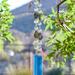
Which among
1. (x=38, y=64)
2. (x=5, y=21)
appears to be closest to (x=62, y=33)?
(x=38, y=64)

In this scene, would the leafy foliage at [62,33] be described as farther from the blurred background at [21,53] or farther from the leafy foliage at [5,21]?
the blurred background at [21,53]

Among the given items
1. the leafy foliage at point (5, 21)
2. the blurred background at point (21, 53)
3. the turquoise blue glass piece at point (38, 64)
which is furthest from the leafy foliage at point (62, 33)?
the blurred background at point (21, 53)

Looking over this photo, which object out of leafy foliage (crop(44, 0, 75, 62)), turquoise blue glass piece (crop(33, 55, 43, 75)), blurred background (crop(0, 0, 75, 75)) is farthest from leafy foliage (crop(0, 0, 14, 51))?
blurred background (crop(0, 0, 75, 75))

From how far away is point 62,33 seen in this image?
2443 mm

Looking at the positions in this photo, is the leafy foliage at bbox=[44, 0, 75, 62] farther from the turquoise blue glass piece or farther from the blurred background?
the blurred background

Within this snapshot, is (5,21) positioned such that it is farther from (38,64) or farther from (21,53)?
(21,53)

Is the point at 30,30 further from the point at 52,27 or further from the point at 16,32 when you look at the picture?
the point at 52,27

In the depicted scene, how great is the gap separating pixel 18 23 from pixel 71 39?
5.75m

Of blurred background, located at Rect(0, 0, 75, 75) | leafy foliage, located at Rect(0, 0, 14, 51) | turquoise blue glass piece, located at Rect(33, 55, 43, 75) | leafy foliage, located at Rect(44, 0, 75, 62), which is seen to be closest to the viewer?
turquoise blue glass piece, located at Rect(33, 55, 43, 75)

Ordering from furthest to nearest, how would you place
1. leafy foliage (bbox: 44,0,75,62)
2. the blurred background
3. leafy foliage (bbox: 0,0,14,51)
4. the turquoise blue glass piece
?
the blurred background, leafy foliage (bbox: 0,0,14,51), leafy foliage (bbox: 44,0,75,62), the turquoise blue glass piece

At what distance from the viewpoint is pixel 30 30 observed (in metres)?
8.04

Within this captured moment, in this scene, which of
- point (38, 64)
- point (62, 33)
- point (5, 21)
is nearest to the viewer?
point (38, 64)

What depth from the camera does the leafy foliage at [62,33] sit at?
2.46m

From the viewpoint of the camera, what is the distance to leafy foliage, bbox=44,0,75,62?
2.46 m
